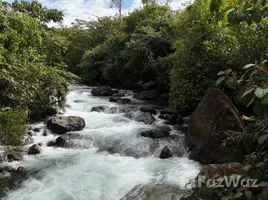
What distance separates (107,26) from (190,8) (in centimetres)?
1498

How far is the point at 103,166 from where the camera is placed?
20.0ft

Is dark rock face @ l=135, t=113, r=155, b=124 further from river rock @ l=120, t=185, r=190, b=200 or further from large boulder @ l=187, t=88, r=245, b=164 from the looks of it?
river rock @ l=120, t=185, r=190, b=200

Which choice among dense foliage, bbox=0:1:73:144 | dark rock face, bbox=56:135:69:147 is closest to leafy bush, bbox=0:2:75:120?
dense foliage, bbox=0:1:73:144

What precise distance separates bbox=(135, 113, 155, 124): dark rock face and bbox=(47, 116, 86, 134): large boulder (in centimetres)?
206

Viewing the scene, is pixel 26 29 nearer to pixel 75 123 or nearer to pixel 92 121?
pixel 75 123

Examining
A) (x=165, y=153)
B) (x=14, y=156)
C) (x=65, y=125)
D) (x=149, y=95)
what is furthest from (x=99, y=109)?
(x=165, y=153)

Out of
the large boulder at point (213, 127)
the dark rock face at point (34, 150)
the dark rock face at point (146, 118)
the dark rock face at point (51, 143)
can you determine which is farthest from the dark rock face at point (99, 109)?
the large boulder at point (213, 127)

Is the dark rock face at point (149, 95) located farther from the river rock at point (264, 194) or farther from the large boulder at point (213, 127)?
the river rock at point (264, 194)

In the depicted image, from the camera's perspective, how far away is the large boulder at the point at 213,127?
19.2ft

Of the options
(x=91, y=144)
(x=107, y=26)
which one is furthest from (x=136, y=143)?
(x=107, y=26)

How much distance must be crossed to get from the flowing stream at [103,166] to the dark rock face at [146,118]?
45 centimetres

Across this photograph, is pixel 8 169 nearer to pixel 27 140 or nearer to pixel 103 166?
pixel 27 140

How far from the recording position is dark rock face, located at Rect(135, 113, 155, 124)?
30.2 ft

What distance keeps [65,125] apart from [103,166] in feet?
9.10
